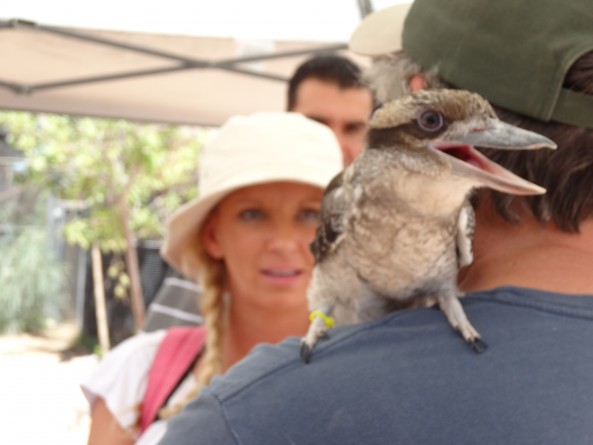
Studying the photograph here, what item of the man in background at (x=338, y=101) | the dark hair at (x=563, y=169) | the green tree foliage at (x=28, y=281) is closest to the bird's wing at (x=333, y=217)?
the dark hair at (x=563, y=169)

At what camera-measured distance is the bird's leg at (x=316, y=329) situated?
48.3 inches

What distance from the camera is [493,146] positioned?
120cm

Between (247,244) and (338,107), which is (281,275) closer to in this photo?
(247,244)

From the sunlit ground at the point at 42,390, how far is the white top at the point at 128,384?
4982mm

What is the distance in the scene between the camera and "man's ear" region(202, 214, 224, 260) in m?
2.68

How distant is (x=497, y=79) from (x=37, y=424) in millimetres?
8146

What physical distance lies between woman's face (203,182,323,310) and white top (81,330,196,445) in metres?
0.34

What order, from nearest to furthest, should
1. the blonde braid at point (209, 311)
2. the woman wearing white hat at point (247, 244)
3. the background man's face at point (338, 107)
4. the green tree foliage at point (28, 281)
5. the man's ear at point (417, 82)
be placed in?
1. the man's ear at point (417, 82)
2. the blonde braid at point (209, 311)
3. the woman wearing white hat at point (247, 244)
4. the background man's face at point (338, 107)
5. the green tree foliage at point (28, 281)

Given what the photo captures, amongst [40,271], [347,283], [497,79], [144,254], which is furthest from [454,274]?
[40,271]

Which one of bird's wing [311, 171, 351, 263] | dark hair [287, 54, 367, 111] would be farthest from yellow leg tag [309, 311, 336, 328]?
dark hair [287, 54, 367, 111]

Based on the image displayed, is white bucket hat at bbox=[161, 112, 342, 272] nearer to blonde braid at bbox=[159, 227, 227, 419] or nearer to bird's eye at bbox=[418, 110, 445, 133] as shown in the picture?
blonde braid at bbox=[159, 227, 227, 419]

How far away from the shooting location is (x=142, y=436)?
2223 mm

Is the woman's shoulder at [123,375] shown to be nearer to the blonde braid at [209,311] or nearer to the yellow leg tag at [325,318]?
the blonde braid at [209,311]

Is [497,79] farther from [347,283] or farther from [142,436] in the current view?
[142,436]
